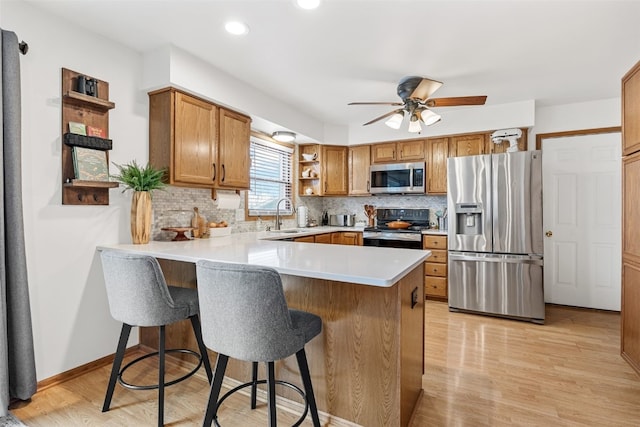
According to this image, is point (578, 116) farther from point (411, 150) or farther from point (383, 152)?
point (383, 152)

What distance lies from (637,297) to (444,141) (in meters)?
2.61

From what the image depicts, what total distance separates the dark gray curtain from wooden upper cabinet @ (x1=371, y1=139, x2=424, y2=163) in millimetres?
3900

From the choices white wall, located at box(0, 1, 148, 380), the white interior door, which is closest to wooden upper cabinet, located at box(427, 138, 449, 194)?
the white interior door

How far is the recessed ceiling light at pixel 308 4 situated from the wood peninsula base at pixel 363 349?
1654mm

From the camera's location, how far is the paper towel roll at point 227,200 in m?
3.33

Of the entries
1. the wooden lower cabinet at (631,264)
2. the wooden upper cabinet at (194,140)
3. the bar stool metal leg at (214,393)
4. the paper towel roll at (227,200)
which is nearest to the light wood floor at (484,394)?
the wooden lower cabinet at (631,264)

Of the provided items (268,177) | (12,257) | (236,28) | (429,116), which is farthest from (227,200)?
(429,116)

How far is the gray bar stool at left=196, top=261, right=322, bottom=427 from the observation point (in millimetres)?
1281

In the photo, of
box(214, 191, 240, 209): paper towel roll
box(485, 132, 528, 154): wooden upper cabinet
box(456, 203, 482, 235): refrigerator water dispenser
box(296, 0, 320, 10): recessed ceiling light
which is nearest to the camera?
box(296, 0, 320, 10): recessed ceiling light

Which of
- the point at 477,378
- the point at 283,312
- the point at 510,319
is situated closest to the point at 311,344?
the point at 283,312

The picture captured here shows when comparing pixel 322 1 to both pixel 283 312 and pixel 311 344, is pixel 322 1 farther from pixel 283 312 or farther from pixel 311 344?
pixel 311 344

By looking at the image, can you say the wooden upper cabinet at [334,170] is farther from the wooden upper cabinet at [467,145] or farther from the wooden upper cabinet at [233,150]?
the wooden upper cabinet at [233,150]

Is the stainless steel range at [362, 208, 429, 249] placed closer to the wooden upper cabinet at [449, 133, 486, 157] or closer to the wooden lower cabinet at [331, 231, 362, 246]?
the wooden lower cabinet at [331, 231, 362, 246]

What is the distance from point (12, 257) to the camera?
182 cm
